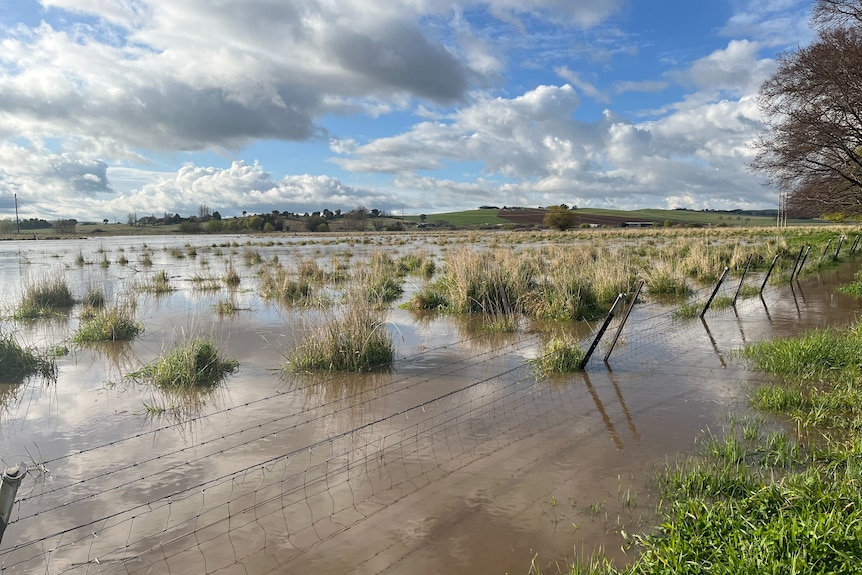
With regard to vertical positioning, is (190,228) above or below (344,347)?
above

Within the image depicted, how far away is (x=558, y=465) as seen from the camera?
470cm

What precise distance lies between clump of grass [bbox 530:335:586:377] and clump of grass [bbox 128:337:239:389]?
4.51m

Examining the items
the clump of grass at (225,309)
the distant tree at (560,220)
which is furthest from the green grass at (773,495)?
the distant tree at (560,220)

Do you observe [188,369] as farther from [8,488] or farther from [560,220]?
[560,220]

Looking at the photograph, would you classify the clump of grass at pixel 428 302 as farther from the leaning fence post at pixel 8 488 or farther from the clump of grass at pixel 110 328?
the leaning fence post at pixel 8 488

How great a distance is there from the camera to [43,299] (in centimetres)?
1462

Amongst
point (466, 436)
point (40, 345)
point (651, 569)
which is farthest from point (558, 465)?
point (40, 345)

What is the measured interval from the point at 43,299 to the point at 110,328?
5936 mm

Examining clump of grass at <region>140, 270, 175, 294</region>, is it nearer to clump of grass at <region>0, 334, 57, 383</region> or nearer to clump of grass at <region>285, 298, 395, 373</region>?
clump of grass at <region>0, 334, 57, 383</region>

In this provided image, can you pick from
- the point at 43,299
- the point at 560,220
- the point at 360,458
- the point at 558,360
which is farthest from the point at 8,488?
the point at 560,220

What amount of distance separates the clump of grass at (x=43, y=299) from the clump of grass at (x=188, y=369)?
7473mm

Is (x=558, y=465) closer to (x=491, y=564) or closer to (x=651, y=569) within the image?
(x=491, y=564)

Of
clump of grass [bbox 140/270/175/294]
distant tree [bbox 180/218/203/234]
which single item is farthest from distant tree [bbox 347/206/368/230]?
clump of grass [bbox 140/270/175/294]

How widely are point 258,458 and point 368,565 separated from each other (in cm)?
202
